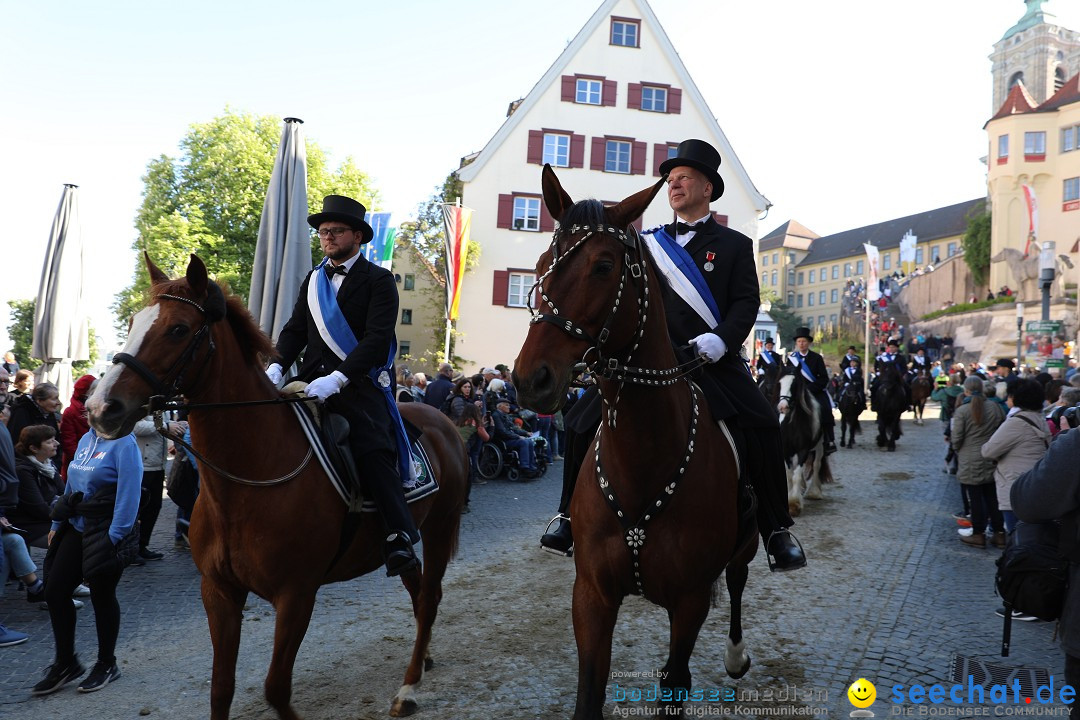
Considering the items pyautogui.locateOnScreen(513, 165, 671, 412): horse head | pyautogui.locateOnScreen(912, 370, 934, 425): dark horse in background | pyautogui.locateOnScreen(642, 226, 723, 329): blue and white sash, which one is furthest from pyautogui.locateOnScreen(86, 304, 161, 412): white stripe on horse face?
pyautogui.locateOnScreen(912, 370, 934, 425): dark horse in background

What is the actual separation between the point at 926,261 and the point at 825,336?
3010cm

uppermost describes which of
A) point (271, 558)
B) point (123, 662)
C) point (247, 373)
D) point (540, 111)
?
point (540, 111)

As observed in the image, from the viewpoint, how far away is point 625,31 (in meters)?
31.0

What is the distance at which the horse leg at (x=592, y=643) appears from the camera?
3201 mm

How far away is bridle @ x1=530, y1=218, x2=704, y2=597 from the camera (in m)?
2.72

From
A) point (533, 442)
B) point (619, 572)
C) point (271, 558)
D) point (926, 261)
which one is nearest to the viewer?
point (619, 572)

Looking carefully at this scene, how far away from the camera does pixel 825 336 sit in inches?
2562

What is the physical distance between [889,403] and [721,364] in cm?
1624

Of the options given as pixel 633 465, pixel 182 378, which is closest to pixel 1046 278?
pixel 633 465

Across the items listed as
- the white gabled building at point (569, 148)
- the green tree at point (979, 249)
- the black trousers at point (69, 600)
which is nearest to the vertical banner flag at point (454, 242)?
the white gabled building at point (569, 148)

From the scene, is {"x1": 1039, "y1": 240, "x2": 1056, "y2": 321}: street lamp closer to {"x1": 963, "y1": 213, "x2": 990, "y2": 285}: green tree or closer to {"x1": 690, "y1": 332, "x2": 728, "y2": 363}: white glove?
{"x1": 690, "y1": 332, "x2": 728, "y2": 363}: white glove

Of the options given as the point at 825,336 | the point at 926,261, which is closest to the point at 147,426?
the point at 825,336

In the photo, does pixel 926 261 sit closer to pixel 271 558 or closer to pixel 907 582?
pixel 907 582

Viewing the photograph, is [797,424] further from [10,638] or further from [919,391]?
[919,391]
